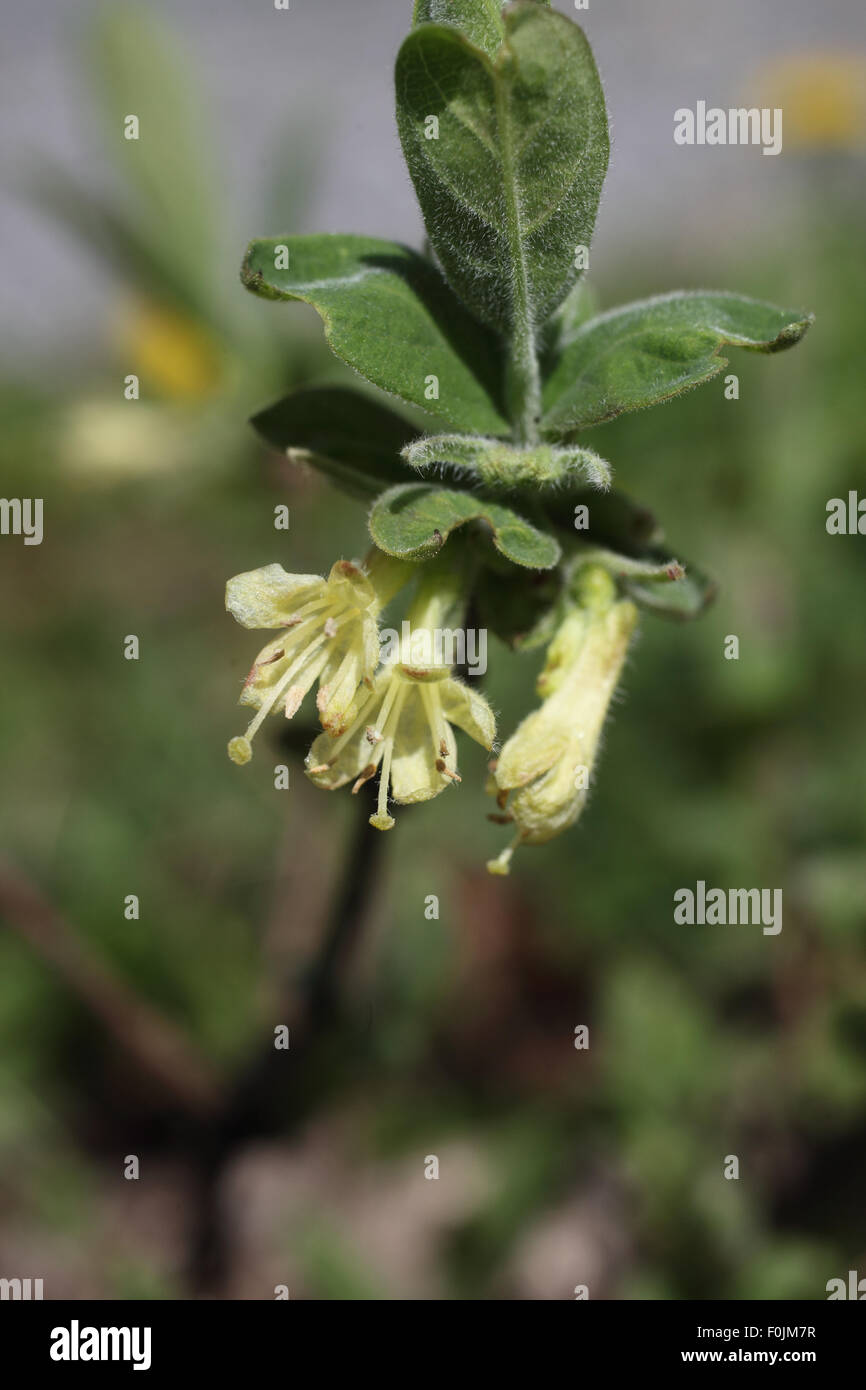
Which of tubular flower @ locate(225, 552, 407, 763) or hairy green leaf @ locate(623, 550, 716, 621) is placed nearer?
tubular flower @ locate(225, 552, 407, 763)

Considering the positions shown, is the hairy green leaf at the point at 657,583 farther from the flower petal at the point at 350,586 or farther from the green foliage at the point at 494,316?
the flower petal at the point at 350,586

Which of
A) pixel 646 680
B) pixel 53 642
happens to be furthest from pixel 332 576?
pixel 53 642

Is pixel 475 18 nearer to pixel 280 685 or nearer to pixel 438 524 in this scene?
pixel 438 524

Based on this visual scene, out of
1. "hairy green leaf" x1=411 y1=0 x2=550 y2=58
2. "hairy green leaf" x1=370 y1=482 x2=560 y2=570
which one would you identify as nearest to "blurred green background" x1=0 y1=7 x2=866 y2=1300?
"hairy green leaf" x1=370 y1=482 x2=560 y2=570

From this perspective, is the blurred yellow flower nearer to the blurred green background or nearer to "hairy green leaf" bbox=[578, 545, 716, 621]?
the blurred green background

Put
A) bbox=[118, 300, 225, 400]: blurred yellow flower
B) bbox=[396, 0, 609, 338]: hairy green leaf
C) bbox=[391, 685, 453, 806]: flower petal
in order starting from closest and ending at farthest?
1. bbox=[396, 0, 609, 338]: hairy green leaf
2. bbox=[391, 685, 453, 806]: flower petal
3. bbox=[118, 300, 225, 400]: blurred yellow flower

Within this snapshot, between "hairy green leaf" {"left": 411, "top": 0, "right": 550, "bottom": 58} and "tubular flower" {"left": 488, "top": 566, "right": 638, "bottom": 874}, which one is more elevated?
"hairy green leaf" {"left": 411, "top": 0, "right": 550, "bottom": 58}

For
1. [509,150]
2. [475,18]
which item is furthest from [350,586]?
[475,18]

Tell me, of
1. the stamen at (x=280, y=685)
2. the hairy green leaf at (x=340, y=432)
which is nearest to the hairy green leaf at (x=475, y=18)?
the hairy green leaf at (x=340, y=432)

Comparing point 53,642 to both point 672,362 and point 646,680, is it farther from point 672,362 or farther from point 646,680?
point 672,362
